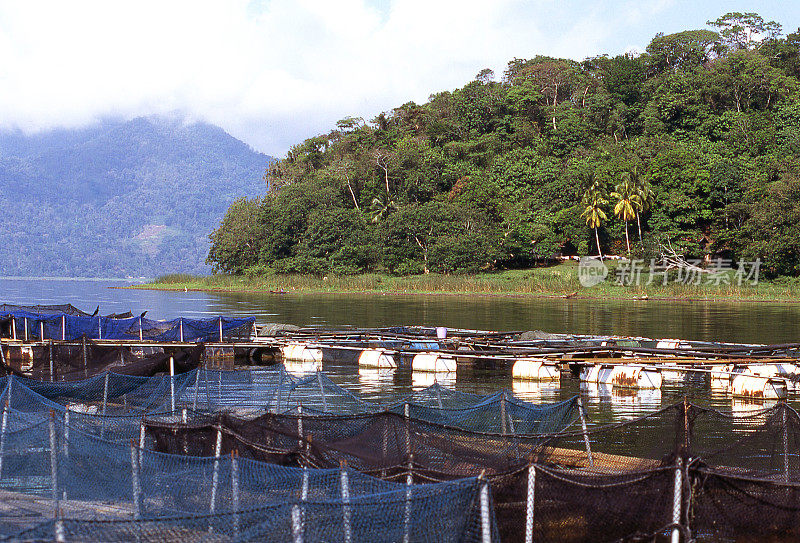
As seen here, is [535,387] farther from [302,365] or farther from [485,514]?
[485,514]

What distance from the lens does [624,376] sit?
1044 inches

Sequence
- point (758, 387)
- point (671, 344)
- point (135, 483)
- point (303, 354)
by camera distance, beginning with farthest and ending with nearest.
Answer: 1. point (671, 344)
2. point (303, 354)
3. point (758, 387)
4. point (135, 483)

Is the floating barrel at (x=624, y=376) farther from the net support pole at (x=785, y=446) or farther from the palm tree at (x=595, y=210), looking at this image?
the palm tree at (x=595, y=210)

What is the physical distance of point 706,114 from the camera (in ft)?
348

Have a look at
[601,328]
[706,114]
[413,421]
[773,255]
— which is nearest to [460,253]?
[773,255]

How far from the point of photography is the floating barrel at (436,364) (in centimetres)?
2956

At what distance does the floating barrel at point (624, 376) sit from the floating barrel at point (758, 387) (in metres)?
2.31

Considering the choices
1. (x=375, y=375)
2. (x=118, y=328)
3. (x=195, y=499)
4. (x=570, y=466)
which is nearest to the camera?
(x=195, y=499)

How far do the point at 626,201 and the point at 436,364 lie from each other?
62528mm

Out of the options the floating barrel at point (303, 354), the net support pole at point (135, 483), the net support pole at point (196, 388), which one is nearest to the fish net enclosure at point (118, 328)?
the floating barrel at point (303, 354)

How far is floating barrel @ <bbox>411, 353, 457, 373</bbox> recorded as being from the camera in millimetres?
29562

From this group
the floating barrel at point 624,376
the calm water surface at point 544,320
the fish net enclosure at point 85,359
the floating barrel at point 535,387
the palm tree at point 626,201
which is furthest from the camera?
the palm tree at point 626,201

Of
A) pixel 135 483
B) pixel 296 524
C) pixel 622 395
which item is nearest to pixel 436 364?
pixel 622 395

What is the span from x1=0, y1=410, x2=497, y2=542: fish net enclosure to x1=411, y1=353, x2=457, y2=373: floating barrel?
18866 mm
